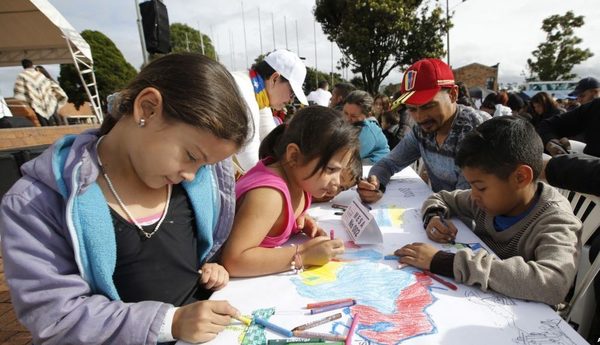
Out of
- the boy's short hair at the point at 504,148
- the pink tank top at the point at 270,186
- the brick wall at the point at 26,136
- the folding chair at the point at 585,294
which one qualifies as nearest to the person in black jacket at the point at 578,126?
the folding chair at the point at 585,294

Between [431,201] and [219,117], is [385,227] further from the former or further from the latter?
[219,117]

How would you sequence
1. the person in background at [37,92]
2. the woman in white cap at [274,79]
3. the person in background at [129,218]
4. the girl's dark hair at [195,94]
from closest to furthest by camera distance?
1. the person in background at [129,218]
2. the girl's dark hair at [195,94]
3. the woman in white cap at [274,79]
4. the person in background at [37,92]

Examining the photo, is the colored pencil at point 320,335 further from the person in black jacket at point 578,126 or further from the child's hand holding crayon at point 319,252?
the person in black jacket at point 578,126

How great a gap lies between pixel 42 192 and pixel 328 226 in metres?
1.05

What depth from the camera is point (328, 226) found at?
1.50 m

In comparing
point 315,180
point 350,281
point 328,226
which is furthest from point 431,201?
point 350,281

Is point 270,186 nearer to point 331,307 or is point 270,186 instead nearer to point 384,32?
point 331,307

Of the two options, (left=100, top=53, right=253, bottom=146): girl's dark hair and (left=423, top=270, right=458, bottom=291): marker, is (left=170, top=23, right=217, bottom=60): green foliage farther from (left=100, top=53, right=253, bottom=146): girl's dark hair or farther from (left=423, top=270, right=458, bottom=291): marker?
(left=423, top=270, right=458, bottom=291): marker

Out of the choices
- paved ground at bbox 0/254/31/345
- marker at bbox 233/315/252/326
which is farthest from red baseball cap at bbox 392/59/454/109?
paved ground at bbox 0/254/31/345

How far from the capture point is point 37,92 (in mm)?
5691

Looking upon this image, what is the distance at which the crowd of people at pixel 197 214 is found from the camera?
0.75m

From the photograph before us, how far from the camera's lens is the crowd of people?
75 centimetres

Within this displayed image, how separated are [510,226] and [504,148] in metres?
0.30

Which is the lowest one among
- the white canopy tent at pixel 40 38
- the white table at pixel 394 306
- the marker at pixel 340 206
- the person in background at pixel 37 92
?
the white table at pixel 394 306
